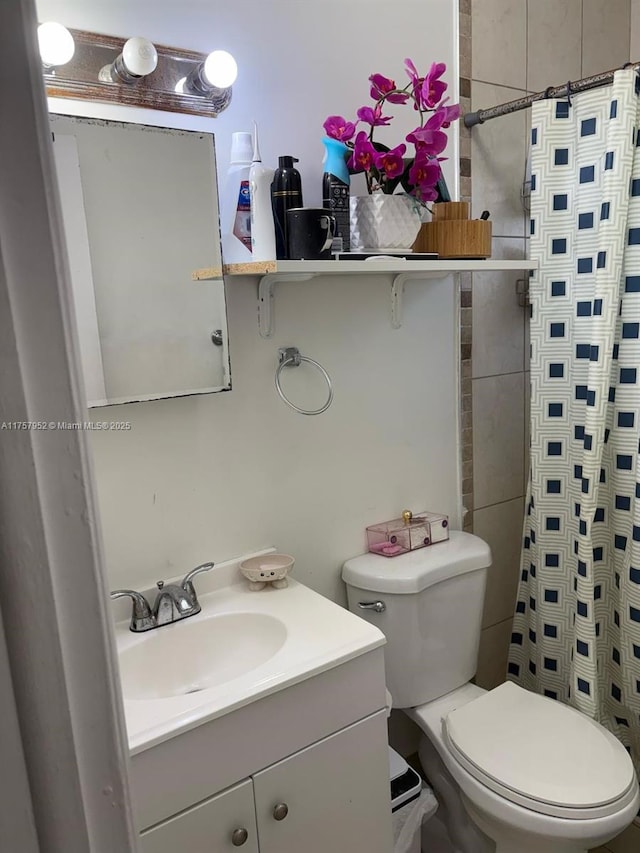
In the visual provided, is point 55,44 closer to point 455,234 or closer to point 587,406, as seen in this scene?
point 455,234

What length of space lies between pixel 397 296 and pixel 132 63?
804mm

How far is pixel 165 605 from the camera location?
4.47 ft

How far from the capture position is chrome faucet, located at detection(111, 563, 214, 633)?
4.38ft

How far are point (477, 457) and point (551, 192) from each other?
76 centimetres

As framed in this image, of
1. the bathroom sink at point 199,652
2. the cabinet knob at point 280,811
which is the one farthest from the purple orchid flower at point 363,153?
the cabinet knob at point 280,811

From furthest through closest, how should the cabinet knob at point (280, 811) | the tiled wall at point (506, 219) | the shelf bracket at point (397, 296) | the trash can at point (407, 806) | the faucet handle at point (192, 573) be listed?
the tiled wall at point (506, 219)
the shelf bracket at point (397, 296)
the trash can at point (407, 806)
the faucet handle at point (192, 573)
the cabinet knob at point (280, 811)

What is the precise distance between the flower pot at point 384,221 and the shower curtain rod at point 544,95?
456 millimetres

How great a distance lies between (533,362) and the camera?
1.79 metres

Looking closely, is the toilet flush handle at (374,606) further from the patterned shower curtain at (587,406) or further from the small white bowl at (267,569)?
the patterned shower curtain at (587,406)

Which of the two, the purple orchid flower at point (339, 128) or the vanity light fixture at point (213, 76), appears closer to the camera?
the vanity light fixture at point (213, 76)

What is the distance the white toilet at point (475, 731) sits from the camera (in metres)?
1.33

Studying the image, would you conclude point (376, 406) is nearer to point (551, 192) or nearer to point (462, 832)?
point (551, 192)

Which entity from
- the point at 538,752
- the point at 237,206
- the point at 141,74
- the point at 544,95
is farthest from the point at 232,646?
the point at 544,95

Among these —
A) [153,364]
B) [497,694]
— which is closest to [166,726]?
[153,364]
